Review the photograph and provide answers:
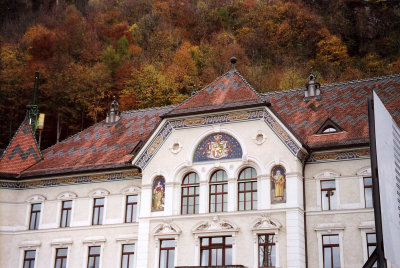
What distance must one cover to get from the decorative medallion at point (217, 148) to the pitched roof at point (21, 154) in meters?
10.9

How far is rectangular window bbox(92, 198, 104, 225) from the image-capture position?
29.0 meters

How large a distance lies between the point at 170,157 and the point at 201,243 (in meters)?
4.45

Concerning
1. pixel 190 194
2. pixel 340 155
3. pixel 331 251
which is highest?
pixel 340 155

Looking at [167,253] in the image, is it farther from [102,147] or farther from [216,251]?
[102,147]

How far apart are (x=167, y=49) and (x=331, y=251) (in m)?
45.1

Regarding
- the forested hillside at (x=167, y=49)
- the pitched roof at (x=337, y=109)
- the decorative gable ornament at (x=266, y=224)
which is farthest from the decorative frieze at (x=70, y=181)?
the forested hillside at (x=167, y=49)

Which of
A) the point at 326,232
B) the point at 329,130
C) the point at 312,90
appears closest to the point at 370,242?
the point at 326,232

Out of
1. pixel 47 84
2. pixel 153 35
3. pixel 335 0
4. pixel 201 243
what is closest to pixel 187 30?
pixel 153 35

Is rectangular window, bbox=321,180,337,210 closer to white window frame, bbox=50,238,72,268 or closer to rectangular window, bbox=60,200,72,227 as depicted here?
white window frame, bbox=50,238,72,268

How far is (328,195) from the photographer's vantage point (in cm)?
2522

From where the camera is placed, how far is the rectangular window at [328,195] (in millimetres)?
25031

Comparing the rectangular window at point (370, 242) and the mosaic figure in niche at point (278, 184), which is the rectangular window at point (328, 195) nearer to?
the mosaic figure in niche at point (278, 184)

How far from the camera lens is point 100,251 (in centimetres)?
2822

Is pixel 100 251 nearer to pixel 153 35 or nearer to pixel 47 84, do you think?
pixel 47 84
